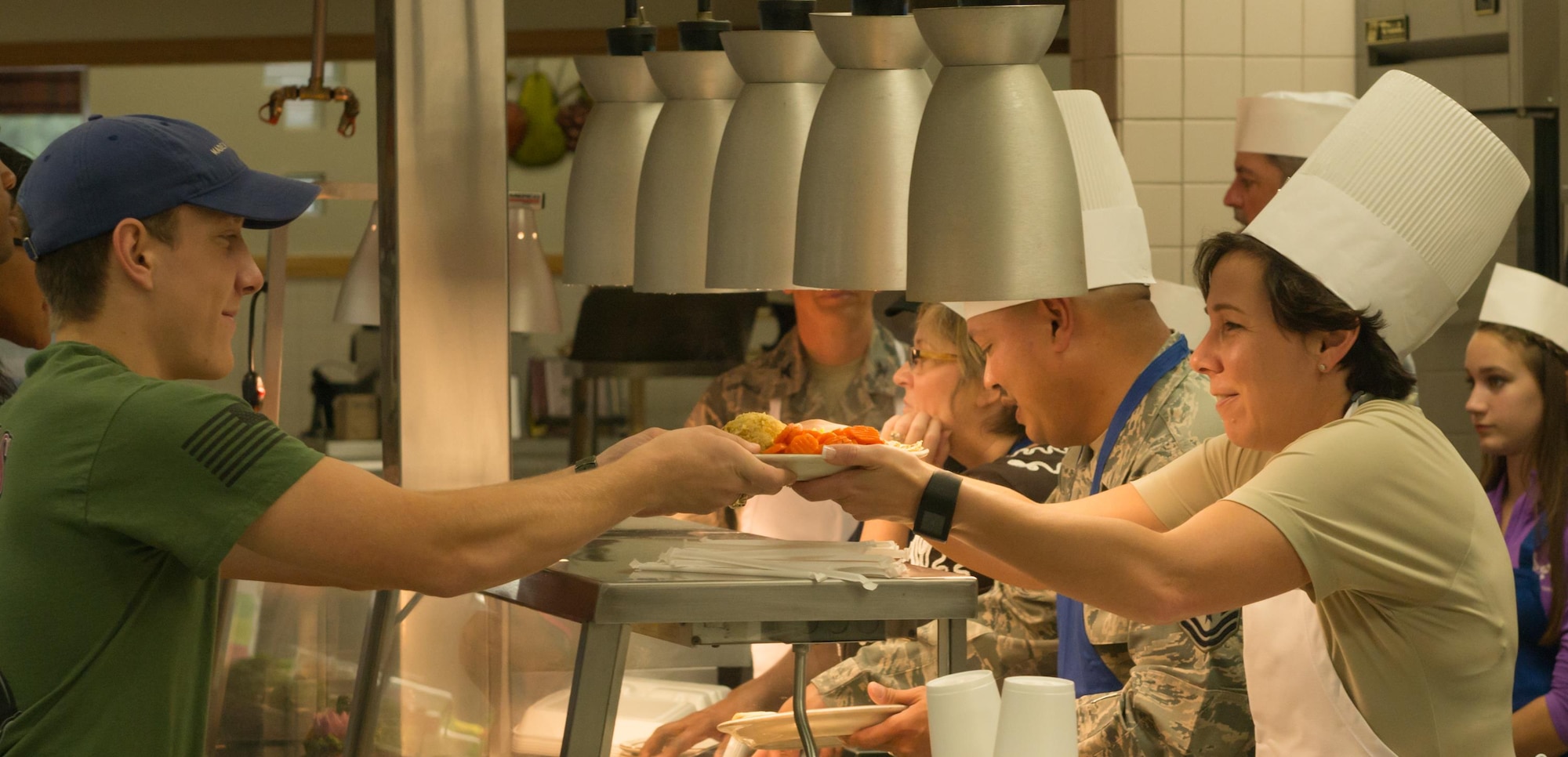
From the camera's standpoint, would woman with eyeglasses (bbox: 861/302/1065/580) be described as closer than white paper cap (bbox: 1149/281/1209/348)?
Yes

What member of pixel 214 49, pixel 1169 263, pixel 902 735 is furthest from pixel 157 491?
pixel 214 49

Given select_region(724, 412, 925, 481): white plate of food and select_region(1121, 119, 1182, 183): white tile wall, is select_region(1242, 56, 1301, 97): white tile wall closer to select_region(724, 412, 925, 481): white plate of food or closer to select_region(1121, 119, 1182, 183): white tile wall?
select_region(1121, 119, 1182, 183): white tile wall

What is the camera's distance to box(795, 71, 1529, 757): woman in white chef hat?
67.8 inches

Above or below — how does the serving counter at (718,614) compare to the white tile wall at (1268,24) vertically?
below

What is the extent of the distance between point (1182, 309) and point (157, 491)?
2.50 meters

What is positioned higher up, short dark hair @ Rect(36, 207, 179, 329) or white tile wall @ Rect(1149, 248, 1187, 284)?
white tile wall @ Rect(1149, 248, 1187, 284)

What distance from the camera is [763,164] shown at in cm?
160

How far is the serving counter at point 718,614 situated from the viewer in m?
1.44

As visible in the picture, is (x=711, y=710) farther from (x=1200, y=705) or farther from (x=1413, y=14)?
(x=1413, y=14)

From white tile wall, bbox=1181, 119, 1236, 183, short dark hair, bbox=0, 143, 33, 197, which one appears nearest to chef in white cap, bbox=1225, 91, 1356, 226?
white tile wall, bbox=1181, 119, 1236, 183

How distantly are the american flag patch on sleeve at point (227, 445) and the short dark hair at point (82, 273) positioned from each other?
0.22 meters

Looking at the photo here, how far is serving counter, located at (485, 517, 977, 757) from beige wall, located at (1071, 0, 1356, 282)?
10.3 feet

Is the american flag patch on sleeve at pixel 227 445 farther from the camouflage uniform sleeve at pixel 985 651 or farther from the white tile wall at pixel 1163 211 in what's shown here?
the white tile wall at pixel 1163 211

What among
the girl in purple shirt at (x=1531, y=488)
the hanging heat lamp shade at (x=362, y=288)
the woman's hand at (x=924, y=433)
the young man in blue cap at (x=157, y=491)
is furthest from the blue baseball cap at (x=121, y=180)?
the girl in purple shirt at (x=1531, y=488)
